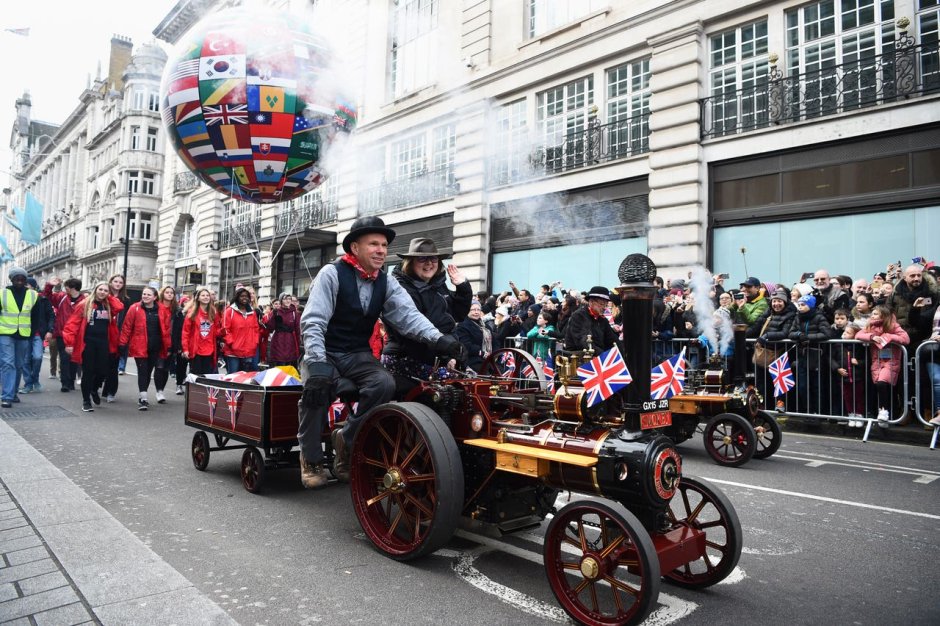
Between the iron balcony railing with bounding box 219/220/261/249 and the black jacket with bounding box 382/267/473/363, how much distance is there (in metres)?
19.0

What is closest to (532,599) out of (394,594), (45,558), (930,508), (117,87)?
(394,594)

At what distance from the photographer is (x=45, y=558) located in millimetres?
3461

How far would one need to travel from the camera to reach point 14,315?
9.45 m

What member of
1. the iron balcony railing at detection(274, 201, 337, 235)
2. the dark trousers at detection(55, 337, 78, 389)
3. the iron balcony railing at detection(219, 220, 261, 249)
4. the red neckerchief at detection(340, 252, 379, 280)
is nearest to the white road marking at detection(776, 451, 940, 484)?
the red neckerchief at detection(340, 252, 379, 280)

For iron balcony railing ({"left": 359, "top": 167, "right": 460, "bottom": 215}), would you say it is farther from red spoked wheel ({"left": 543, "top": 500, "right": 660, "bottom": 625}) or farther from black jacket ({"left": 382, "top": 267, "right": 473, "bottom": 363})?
red spoked wheel ({"left": 543, "top": 500, "right": 660, "bottom": 625})

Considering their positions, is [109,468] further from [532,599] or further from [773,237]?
[773,237]

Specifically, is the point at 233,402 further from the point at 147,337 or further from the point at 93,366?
the point at 147,337

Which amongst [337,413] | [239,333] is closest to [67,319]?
[239,333]

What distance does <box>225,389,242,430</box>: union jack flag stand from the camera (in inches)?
207

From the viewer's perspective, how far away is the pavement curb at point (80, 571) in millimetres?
2832

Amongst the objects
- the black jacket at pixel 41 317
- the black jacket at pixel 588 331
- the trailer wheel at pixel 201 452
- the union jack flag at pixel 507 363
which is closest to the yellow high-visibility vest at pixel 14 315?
the black jacket at pixel 41 317

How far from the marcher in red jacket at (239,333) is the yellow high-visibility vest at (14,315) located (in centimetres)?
270

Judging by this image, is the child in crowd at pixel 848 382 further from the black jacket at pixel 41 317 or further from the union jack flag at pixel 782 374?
the black jacket at pixel 41 317

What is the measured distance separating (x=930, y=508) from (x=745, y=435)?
184 cm
